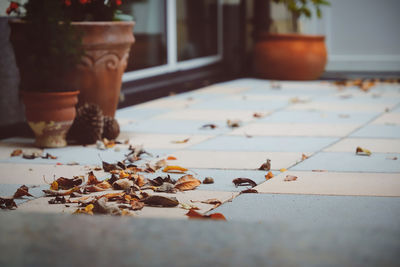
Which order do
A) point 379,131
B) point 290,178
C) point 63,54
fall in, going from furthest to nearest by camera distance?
point 379,131 → point 63,54 → point 290,178

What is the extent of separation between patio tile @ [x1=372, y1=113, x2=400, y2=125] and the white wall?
135 inches

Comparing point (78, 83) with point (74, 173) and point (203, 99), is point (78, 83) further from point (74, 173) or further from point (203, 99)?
point (203, 99)

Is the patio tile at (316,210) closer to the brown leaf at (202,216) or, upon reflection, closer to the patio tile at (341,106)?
the brown leaf at (202,216)

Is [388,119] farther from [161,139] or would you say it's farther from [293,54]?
[293,54]

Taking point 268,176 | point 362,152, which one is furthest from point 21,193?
point 362,152

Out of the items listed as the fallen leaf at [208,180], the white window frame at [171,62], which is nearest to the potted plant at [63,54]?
the fallen leaf at [208,180]

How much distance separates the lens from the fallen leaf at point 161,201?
2.36 meters

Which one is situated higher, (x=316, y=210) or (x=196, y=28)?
(x=196, y=28)

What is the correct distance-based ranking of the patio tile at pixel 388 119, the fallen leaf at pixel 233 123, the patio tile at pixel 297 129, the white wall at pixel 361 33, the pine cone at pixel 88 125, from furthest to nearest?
the white wall at pixel 361 33 < the patio tile at pixel 388 119 < the fallen leaf at pixel 233 123 < the patio tile at pixel 297 129 < the pine cone at pixel 88 125

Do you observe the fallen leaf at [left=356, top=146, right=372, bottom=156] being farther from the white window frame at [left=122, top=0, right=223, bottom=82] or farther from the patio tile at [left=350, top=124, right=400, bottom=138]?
the white window frame at [left=122, top=0, right=223, bottom=82]

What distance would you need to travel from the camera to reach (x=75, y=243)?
1479 mm

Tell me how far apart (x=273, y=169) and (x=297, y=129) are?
1135 mm

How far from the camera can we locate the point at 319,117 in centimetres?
453

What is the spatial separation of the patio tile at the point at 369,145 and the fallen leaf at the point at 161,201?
1.25 metres
